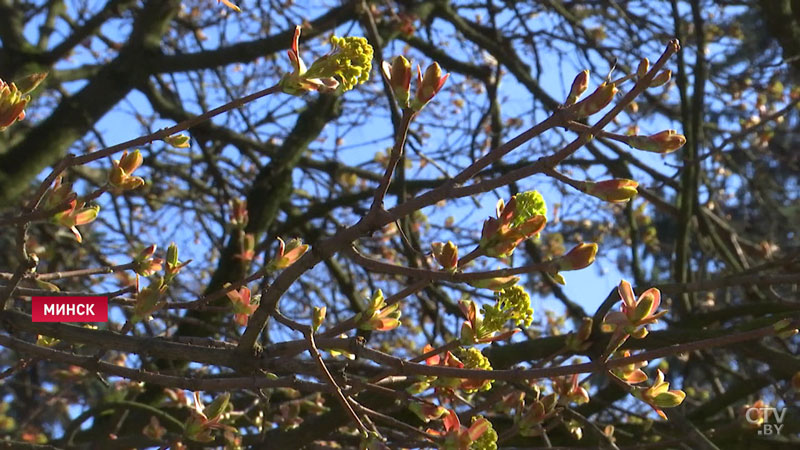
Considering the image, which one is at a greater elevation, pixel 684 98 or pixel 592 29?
pixel 592 29

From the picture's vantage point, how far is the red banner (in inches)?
52.4

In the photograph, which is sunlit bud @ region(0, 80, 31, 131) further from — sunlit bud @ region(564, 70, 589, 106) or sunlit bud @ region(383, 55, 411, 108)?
sunlit bud @ region(564, 70, 589, 106)

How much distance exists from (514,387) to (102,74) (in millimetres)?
2128

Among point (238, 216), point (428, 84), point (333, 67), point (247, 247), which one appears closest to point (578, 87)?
point (428, 84)

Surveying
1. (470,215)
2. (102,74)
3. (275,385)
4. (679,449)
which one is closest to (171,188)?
(102,74)

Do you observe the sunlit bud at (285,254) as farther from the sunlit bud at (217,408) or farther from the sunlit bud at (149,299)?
the sunlit bud at (217,408)

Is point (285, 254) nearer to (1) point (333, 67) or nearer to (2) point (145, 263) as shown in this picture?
(2) point (145, 263)

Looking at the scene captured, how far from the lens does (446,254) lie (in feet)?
3.58

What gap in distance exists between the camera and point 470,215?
15.0ft

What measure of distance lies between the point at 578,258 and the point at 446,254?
17 cm

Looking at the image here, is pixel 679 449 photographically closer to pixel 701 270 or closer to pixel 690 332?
pixel 690 332

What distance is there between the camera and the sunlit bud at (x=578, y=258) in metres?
1.04

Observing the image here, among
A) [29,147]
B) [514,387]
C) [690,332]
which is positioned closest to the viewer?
[514,387]

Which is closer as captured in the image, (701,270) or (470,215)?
(701,270)
